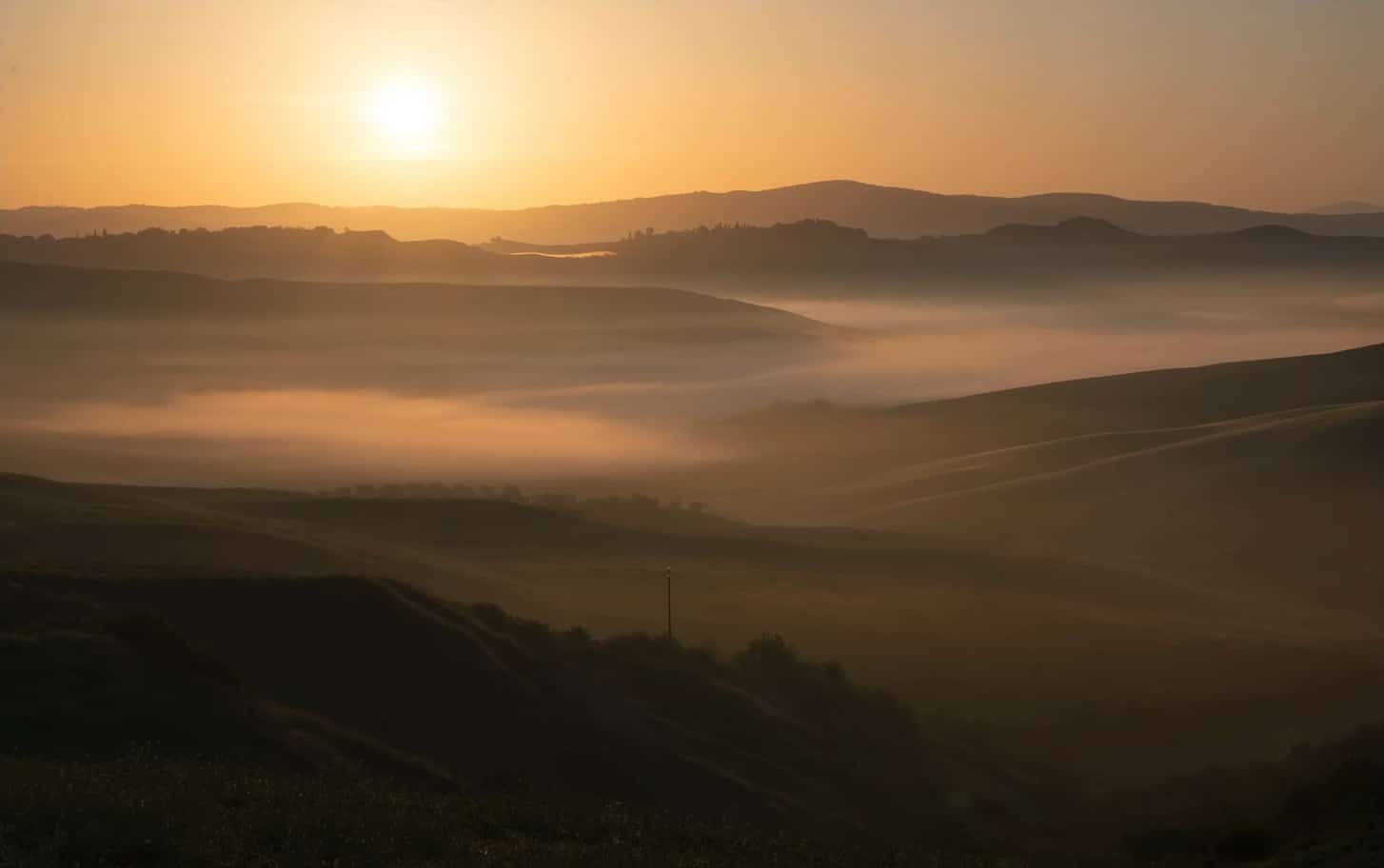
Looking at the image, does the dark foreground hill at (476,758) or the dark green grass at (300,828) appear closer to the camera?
the dark green grass at (300,828)

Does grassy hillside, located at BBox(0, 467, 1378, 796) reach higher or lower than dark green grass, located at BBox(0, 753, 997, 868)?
lower

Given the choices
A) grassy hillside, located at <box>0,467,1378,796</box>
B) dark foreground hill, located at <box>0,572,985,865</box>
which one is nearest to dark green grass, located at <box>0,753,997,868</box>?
dark foreground hill, located at <box>0,572,985,865</box>

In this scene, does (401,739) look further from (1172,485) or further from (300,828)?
(1172,485)

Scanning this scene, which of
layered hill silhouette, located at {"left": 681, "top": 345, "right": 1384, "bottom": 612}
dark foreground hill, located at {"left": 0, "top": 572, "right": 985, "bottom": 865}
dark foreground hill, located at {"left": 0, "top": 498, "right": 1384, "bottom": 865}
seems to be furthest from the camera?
layered hill silhouette, located at {"left": 681, "top": 345, "right": 1384, "bottom": 612}

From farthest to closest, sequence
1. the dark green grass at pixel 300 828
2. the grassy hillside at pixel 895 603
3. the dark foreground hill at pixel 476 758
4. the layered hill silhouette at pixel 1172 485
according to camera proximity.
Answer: the layered hill silhouette at pixel 1172 485 < the grassy hillside at pixel 895 603 < the dark foreground hill at pixel 476 758 < the dark green grass at pixel 300 828

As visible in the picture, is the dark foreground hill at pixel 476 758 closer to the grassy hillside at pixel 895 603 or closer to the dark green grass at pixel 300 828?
the dark green grass at pixel 300 828

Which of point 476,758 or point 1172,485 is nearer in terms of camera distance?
point 476,758

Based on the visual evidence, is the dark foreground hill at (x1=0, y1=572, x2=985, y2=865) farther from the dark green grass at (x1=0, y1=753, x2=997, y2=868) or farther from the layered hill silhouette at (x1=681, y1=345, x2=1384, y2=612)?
the layered hill silhouette at (x1=681, y1=345, x2=1384, y2=612)

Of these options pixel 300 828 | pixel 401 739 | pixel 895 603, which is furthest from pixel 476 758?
pixel 895 603

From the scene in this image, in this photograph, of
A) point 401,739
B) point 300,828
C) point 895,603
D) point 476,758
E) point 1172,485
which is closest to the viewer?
point 300,828

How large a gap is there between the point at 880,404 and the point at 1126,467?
66.9m

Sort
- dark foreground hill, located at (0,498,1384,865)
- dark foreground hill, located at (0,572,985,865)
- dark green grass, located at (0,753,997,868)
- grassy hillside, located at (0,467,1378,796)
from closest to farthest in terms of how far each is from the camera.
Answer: dark green grass, located at (0,753,997,868) → dark foreground hill, located at (0,572,985,865) → dark foreground hill, located at (0,498,1384,865) → grassy hillside, located at (0,467,1378,796)

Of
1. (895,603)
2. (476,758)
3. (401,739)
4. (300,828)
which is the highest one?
(300,828)

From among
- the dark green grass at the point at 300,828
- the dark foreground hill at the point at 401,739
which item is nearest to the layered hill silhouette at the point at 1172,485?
the dark foreground hill at the point at 401,739
